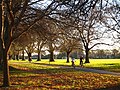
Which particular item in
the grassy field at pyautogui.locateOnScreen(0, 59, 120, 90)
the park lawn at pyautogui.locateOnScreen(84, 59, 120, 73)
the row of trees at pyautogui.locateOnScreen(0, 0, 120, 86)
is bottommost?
the grassy field at pyautogui.locateOnScreen(0, 59, 120, 90)

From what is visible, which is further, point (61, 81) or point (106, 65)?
point (106, 65)

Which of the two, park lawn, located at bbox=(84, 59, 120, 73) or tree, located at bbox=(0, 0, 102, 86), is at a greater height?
tree, located at bbox=(0, 0, 102, 86)

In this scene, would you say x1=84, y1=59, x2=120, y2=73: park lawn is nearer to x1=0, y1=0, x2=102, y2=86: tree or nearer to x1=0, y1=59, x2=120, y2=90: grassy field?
x1=0, y1=59, x2=120, y2=90: grassy field

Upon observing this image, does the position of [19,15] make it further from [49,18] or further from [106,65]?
[106,65]

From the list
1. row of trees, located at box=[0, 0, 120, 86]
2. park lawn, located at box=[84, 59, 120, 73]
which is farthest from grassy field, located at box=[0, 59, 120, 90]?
park lawn, located at box=[84, 59, 120, 73]

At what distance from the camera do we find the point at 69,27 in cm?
1708

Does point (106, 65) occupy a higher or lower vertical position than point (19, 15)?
lower

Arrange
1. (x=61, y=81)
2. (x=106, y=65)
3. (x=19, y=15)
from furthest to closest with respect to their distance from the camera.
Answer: (x=106, y=65)
(x=61, y=81)
(x=19, y=15)

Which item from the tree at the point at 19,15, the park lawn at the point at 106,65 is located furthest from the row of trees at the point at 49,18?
the park lawn at the point at 106,65

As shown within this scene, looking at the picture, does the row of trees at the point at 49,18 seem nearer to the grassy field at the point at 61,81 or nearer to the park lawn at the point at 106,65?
the grassy field at the point at 61,81

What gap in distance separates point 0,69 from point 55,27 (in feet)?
38.0

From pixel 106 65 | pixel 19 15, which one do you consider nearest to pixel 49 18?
pixel 19 15

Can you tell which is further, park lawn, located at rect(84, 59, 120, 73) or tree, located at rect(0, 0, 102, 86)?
park lawn, located at rect(84, 59, 120, 73)

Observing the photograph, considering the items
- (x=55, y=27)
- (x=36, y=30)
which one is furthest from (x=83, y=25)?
(x=36, y=30)
